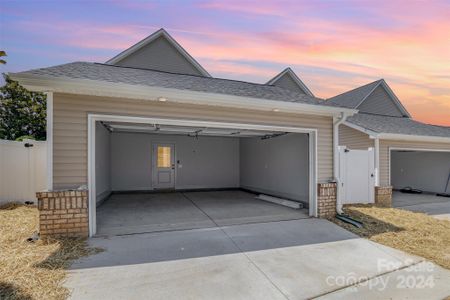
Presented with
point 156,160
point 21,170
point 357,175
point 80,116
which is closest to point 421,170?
point 357,175

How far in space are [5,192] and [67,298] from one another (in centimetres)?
670

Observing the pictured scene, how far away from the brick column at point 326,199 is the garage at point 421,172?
650cm

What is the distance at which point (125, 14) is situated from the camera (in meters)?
6.71

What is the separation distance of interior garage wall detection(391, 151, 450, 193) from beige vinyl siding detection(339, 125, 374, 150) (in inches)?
219

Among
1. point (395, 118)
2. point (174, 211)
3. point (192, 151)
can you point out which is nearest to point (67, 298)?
point (174, 211)

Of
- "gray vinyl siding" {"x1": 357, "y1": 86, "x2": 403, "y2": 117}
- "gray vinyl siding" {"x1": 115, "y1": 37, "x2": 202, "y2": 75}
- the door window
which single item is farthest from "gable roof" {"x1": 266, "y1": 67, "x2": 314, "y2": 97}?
the door window

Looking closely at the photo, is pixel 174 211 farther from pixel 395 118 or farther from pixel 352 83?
pixel 352 83

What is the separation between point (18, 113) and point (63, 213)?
652 inches

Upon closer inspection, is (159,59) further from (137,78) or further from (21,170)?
(21,170)

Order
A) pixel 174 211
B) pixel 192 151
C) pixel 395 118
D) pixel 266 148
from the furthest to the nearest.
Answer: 1. pixel 395 118
2. pixel 192 151
3. pixel 266 148
4. pixel 174 211

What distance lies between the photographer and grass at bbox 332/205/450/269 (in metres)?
4.57

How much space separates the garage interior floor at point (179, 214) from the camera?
566 centimetres

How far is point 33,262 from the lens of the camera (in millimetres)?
3594

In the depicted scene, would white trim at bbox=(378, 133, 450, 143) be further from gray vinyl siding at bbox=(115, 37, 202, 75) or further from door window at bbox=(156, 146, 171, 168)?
gray vinyl siding at bbox=(115, 37, 202, 75)
